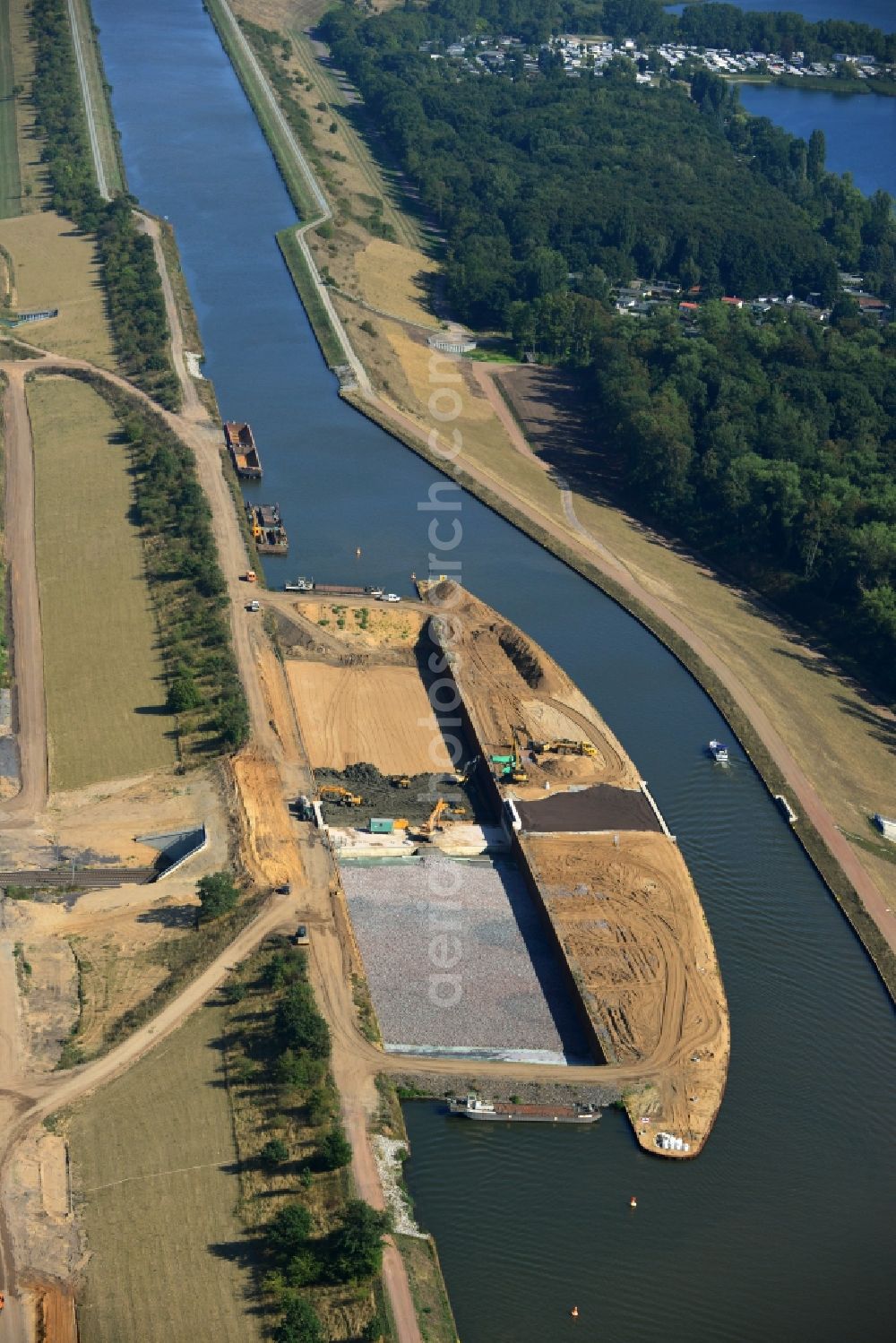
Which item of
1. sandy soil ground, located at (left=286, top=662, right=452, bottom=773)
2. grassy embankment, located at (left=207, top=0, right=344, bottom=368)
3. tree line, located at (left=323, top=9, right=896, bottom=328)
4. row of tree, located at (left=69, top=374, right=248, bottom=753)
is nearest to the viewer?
row of tree, located at (left=69, top=374, right=248, bottom=753)

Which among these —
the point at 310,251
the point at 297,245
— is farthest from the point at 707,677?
the point at 297,245

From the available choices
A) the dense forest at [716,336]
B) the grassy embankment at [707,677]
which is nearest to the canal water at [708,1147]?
the grassy embankment at [707,677]

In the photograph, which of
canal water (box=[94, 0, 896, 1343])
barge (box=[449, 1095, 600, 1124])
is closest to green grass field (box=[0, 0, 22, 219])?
canal water (box=[94, 0, 896, 1343])

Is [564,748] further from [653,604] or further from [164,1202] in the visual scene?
[164,1202]

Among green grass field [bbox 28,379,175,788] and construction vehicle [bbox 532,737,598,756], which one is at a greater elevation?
green grass field [bbox 28,379,175,788]

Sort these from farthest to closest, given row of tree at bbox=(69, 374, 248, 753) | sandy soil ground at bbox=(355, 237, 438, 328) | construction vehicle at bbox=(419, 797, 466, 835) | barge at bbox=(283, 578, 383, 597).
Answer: sandy soil ground at bbox=(355, 237, 438, 328) → barge at bbox=(283, 578, 383, 597) → row of tree at bbox=(69, 374, 248, 753) → construction vehicle at bbox=(419, 797, 466, 835)

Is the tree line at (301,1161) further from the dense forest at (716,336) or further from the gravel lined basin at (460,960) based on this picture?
the dense forest at (716,336)

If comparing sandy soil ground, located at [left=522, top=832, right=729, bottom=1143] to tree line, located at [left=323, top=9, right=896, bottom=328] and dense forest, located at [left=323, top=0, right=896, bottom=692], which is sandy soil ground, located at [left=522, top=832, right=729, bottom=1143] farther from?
tree line, located at [left=323, top=9, right=896, bottom=328]
